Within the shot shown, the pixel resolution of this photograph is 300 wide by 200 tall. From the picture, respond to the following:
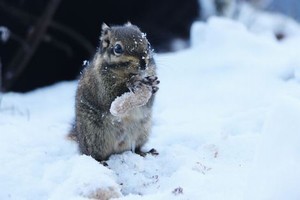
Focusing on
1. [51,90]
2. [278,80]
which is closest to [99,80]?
[278,80]

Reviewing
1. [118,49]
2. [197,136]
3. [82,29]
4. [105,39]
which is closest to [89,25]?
[82,29]

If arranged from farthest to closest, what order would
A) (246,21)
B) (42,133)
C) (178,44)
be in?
(178,44)
(246,21)
(42,133)

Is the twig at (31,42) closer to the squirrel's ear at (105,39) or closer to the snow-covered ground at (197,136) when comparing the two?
the snow-covered ground at (197,136)

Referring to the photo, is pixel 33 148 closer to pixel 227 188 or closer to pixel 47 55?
pixel 227 188

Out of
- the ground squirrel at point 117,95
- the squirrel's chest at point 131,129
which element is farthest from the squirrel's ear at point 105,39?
the squirrel's chest at point 131,129

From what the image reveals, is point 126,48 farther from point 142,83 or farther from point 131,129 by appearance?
point 131,129

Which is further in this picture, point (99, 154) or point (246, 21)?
point (246, 21)

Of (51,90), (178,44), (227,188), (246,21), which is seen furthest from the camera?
(178,44)
